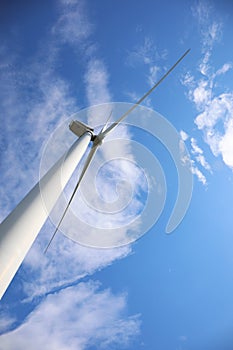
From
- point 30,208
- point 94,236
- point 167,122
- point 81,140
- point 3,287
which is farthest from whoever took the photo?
point 167,122

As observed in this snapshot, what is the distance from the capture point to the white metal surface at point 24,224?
6.65 m

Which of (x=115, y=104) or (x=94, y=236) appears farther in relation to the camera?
(x=115, y=104)

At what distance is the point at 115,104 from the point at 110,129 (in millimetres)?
4933

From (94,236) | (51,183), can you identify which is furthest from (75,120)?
(51,183)

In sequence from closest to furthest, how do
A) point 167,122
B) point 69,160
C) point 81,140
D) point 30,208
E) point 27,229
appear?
point 27,229
point 30,208
point 69,160
point 81,140
point 167,122

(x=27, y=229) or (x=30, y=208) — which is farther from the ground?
(x=30, y=208)

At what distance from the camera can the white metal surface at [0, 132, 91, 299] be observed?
665 centimetres

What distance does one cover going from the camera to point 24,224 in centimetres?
762

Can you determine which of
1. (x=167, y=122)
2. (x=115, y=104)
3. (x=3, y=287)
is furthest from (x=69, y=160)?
(x=115, y=104)

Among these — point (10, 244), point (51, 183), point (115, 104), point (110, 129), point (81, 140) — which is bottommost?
point (10, 244)

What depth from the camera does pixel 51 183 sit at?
32.8 ft

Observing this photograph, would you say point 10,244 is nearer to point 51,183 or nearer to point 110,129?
point 51,183

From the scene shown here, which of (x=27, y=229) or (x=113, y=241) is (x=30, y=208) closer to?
(x=27, y=229)

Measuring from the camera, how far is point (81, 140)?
15539 millimetres
